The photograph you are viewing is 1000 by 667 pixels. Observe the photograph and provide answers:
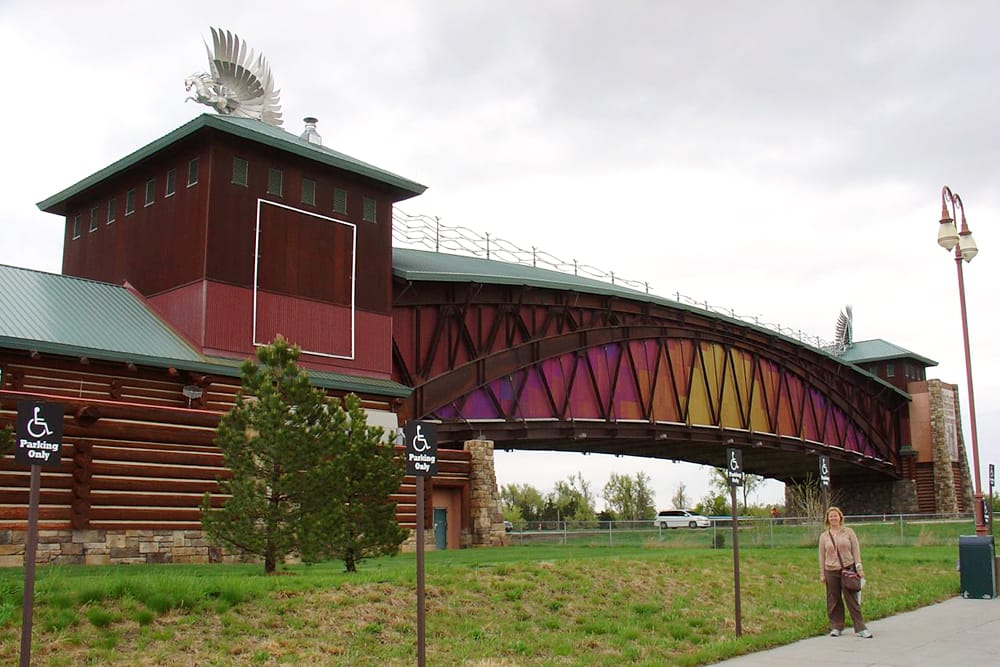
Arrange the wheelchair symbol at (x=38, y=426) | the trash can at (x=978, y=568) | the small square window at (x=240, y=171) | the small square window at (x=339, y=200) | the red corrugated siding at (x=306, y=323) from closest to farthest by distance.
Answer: the wheelchair symbol at (x=38, y=426)
the trash can at (x=978, y=568)
the red corrugated siding at (x=306, y=323)
the small square window at (x=240, y=171)
the small square window at (x=339, y=200)

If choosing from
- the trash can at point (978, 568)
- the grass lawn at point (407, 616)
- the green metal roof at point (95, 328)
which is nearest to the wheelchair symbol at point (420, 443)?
the grass lawn at point (407, 616)

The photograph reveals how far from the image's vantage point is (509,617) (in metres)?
17.5

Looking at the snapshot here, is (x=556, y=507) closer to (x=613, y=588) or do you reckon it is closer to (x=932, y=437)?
(x=932, y=437)

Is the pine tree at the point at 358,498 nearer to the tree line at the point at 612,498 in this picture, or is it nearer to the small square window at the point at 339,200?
the small square window at the point at 339,200

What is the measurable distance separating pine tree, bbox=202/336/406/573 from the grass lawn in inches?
49.8

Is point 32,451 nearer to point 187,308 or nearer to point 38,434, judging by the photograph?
point 38,434

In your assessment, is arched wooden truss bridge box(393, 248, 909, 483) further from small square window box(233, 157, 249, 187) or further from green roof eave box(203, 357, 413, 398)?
small square window box(233, 157, 249, 187)

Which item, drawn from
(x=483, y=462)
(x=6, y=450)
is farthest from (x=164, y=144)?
(x=6, y=450)

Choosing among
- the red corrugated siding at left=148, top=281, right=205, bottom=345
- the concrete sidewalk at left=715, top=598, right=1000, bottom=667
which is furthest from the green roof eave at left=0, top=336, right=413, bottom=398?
the concrete sidewalk at left=715, top=598, right=1000, bottom=667

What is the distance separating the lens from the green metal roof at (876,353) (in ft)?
275

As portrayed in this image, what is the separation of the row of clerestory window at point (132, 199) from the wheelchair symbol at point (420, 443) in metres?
24.8

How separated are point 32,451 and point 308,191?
27.2m

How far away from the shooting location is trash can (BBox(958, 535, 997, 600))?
22.8 metres

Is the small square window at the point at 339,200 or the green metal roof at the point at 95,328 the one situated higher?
the small square window at the point at 339,200
